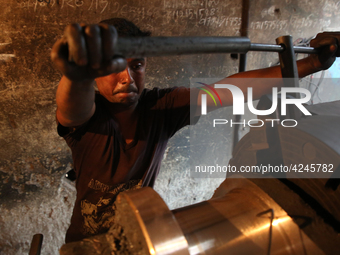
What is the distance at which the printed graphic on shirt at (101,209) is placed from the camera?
3.36 ft

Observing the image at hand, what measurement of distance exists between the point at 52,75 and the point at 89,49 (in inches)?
43.9

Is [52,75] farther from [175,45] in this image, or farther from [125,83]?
[175,45]

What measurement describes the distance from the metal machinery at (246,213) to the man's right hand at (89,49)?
0.02 m

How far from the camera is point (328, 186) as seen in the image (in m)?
0.50

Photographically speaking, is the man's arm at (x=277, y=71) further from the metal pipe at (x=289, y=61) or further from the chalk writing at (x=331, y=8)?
the chalk writing at (x=331, y=8)

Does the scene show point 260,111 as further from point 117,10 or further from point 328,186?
point 117,10

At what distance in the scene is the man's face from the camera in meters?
0.91

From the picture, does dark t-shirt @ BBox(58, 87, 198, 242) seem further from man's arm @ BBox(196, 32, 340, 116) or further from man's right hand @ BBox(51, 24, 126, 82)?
man's right hand @ BBox(51, 24, 126, 82)

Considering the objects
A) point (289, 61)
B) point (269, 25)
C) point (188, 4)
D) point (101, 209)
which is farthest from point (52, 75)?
point (269, 25)

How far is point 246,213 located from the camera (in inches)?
20.4

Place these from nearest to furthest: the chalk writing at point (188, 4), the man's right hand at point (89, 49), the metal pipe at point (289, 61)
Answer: the man's right hand at point (89, 49), the metal pipe at point (289, 61), the chalk writing at point (188, 4)

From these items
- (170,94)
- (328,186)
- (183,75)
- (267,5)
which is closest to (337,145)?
(328,186)

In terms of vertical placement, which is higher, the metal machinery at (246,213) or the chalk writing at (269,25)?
the chalk writing at (269,25)

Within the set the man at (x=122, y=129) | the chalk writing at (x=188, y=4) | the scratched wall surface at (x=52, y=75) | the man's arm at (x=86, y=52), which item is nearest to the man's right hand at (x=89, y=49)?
the man's arm at (x=86, y=52)
